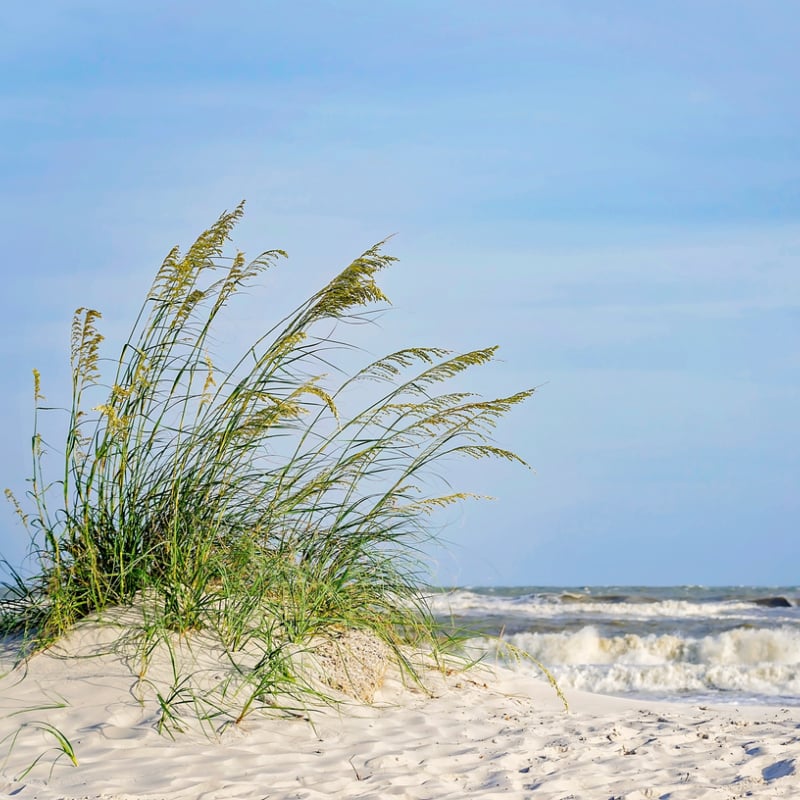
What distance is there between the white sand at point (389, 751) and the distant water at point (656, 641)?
111 cm

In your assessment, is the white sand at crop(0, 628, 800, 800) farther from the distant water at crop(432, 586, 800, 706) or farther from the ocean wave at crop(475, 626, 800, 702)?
the ocean wave at crop(475, 626, 800, 702)

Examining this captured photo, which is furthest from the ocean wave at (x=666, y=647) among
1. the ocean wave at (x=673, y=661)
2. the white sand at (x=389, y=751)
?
the white sand at (x=389, y=751)

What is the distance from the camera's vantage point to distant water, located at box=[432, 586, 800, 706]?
947 centimetres

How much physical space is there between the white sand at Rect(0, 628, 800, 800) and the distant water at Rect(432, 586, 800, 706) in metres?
1.11

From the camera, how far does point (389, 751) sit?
14.3ft

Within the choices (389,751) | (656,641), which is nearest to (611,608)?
(656,641)

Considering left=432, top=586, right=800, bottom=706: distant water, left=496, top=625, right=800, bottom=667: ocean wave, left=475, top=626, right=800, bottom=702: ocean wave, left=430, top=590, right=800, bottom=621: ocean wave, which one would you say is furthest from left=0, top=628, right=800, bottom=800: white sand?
left=430, top=590, right=800, bottom=621: ocean wave

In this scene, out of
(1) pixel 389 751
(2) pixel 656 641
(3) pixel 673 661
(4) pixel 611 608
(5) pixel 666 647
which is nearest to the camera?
(1) pixel 389 751

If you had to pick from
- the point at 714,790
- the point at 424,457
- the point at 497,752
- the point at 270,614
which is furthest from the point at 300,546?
the point at 714,790

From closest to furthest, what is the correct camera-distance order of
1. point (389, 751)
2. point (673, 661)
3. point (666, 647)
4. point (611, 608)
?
point (389, 751) → point (673, 661) → point (666, 647) → point (611, 608)

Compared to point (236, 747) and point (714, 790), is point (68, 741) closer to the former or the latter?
point (236, 747)

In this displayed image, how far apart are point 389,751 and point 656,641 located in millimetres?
9773

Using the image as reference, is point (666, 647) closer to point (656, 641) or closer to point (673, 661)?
point (656, 641)

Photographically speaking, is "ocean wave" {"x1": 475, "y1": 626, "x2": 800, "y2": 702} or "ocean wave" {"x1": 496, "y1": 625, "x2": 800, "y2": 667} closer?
"ocean wave" {"x1": 475, "y1": 626, "x2": 800, "y2": 702}
